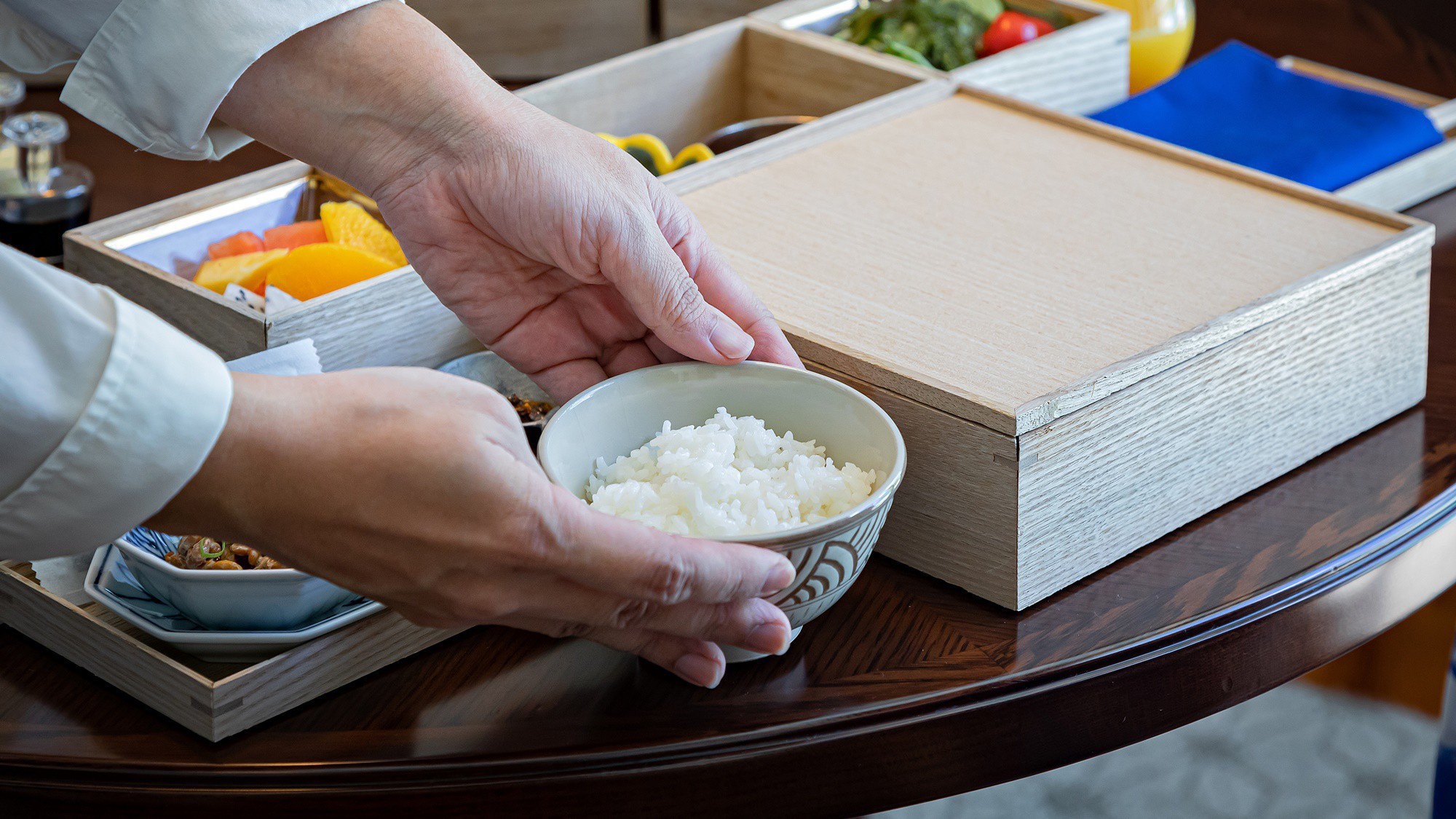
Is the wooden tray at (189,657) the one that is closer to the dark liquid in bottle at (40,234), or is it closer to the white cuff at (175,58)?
the white cuff at (175,58)

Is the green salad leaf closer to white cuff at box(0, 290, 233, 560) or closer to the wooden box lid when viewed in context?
the wooden box lid

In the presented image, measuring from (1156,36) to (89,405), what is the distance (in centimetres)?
148

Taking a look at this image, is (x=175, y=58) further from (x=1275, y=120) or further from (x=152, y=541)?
(x=1275, y=120)

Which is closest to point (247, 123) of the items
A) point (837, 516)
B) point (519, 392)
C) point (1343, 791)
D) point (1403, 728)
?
point (519, 392)

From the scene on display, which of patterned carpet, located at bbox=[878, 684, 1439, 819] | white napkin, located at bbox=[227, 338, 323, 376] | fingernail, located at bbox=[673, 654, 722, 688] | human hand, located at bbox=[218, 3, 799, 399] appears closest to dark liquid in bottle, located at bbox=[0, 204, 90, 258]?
human hand, located at bbox=[218, 3, 799, 399]

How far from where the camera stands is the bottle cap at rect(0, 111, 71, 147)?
1371 millimetres

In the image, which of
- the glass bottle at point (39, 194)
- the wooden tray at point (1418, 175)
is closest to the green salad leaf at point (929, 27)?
the wooden tray at point (1418, 175)

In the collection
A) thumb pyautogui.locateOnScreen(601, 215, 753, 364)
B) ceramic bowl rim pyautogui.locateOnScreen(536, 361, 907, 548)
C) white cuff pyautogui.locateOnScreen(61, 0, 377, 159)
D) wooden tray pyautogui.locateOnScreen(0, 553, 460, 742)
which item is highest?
white cuff pyautogui.locateOnScreen(61, 0, 377, 159)

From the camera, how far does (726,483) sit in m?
0.81

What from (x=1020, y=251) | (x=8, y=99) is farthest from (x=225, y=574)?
(x=8, y=99)

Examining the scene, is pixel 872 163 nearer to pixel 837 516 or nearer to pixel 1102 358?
pixel 1102 358

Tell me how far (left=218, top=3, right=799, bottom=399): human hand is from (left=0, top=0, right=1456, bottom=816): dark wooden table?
0.24 m

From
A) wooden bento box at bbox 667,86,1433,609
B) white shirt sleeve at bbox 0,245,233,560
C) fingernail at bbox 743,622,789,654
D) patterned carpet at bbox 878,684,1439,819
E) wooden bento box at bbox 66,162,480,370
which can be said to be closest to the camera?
white shirt sleeve at bbox 0,245,233,560

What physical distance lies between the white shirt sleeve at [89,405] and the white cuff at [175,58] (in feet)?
1.11
